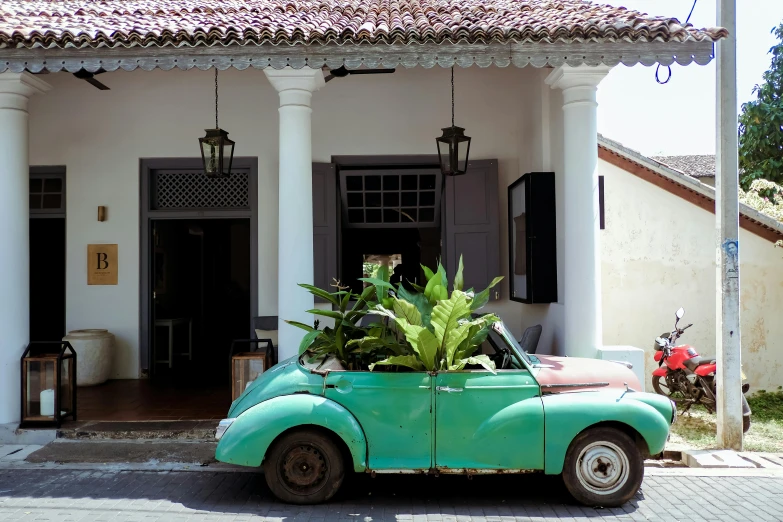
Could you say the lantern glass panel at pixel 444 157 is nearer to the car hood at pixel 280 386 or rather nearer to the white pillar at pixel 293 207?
the white pillar at pixel 293 207

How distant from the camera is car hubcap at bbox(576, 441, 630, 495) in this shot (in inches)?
209

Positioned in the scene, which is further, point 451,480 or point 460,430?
point 451,480

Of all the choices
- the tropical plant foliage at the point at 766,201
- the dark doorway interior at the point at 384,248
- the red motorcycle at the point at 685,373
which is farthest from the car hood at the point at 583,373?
the dark doorway interior at the point at 384,248

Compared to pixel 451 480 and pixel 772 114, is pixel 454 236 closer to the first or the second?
pixel 451 480

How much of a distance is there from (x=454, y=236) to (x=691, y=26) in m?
4.00

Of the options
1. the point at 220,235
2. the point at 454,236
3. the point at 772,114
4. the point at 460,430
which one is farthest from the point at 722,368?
the point at 772,114

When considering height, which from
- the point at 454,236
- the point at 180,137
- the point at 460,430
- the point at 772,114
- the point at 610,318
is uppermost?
the point at 772,114

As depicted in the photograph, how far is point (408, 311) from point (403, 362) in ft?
1.33

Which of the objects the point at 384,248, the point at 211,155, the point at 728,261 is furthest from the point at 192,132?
the point at 728,261

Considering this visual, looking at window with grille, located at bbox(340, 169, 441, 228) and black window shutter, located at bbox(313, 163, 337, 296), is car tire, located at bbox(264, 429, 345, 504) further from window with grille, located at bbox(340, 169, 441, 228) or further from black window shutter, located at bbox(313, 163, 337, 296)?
window with grille, located at bbox(340, 169, 441, 228)

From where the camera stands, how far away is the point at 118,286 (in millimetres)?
10062

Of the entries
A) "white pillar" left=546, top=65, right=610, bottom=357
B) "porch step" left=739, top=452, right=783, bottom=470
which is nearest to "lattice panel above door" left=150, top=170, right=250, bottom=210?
"white pillar" left=546, top=65, right=610, bottom=357

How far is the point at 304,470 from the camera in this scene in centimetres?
538

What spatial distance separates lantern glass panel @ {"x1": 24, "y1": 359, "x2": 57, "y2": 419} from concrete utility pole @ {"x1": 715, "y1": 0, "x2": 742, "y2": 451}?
21.8 feet
